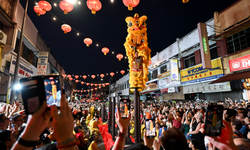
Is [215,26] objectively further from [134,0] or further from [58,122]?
[58,122]

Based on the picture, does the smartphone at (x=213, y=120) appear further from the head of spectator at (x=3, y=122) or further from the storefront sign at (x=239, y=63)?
the storefront sign at (x=239, y=63)

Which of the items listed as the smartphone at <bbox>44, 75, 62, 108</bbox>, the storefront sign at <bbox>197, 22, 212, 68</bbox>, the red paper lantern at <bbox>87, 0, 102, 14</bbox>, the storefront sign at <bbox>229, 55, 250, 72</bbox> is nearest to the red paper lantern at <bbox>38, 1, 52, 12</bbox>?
the red paper lantern at <bbox>87, 0, 102, 14</bbox>

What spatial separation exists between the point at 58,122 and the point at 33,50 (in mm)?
19467

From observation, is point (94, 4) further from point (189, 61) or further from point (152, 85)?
point (152, 85)

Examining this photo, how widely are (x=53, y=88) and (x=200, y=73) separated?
1560cm

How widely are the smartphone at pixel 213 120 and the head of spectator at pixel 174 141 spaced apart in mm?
292

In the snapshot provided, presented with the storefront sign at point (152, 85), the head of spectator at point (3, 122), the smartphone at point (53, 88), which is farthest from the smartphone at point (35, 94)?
the storefront sign at point (152, 85)

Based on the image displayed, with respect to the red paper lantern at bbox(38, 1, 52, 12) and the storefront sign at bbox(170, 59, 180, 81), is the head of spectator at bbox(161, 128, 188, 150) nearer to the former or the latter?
the red paper lantern at bbox(38, 1, 52, 12)

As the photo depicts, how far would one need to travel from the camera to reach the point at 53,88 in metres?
1.49

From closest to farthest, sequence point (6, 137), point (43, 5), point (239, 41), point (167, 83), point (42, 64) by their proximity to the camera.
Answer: point (6, 137) → point (43, 5) → point (239, 41) → point (42, 64) → point (167, 83)

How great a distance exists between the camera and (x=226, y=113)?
1.80 metres

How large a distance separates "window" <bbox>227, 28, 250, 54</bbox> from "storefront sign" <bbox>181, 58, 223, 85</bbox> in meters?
1.43

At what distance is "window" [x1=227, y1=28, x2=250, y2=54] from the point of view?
10.9 m

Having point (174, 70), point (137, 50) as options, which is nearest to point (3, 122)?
point (137, 50)
